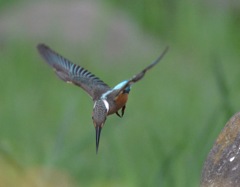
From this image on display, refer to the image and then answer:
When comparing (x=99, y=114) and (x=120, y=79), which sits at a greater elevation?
(x=99, y=114)

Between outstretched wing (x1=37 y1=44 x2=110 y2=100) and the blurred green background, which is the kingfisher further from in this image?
the blurred green background

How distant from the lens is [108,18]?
1050 cm

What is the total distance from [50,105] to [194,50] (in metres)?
1.74

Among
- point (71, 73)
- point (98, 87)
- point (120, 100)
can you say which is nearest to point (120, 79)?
point (71, 73)

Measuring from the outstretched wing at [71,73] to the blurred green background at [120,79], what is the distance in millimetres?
518

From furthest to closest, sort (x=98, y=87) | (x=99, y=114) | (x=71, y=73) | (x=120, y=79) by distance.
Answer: (x=120, y=79), (x=71, y=73), (x=98, y=87), (x=99, y=114)

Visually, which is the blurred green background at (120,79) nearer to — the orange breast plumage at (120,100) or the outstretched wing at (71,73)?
the outstretched wing at (71,73)

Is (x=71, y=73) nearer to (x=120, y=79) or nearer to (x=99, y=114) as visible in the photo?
(x=99, y=114)

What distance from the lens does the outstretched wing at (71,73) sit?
18.0 feet

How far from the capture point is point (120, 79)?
9695mm

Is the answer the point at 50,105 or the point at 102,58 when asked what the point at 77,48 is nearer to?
the point at 102,58

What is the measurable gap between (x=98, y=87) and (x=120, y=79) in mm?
4279

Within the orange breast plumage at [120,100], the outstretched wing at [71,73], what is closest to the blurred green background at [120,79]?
the outstretched wing at [71,73]

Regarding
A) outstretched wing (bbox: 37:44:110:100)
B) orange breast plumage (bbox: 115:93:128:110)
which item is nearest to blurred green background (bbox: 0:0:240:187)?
outstretched wing (bbox: 37:44:110:100)
